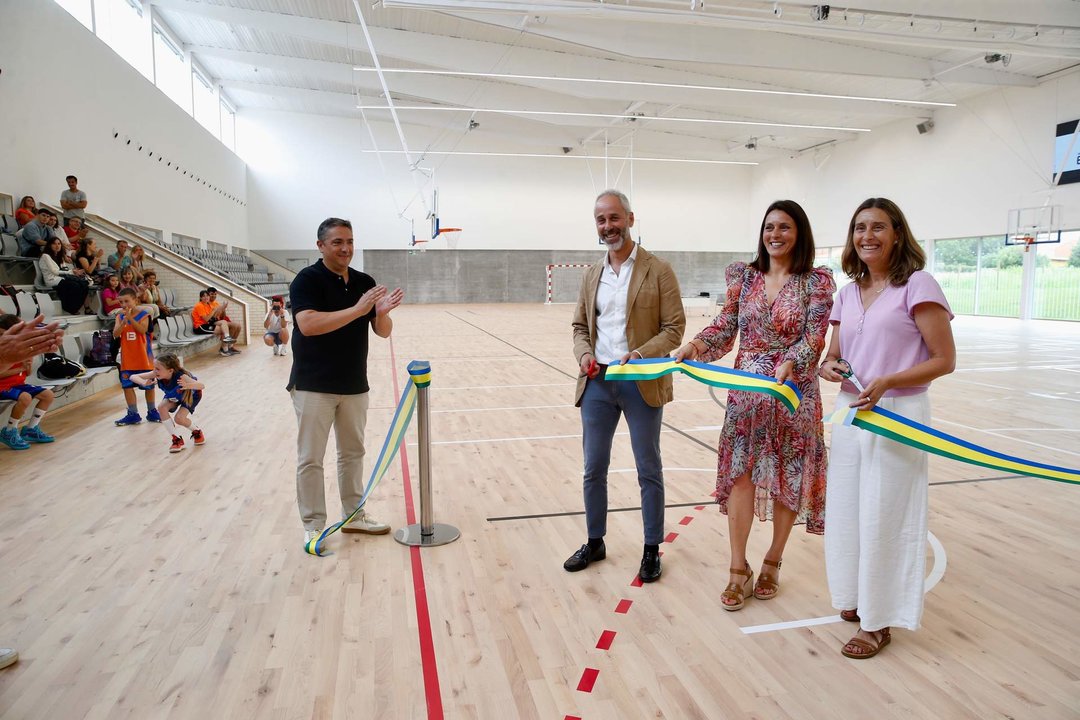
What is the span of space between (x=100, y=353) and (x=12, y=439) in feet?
9.78

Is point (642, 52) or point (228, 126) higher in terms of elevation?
point (228, 126)

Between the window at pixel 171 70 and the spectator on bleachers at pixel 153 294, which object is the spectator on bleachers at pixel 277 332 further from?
the window at pixel 171 70

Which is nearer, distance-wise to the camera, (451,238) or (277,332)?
(277,332)

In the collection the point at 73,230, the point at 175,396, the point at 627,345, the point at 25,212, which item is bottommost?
the point at 175,396

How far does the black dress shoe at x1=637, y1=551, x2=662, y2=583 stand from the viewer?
3127mm

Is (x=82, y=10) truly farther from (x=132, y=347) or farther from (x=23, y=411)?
(x=23, y=411)

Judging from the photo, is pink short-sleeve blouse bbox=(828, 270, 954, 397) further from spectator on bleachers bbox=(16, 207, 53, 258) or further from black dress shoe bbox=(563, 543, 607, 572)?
spectator on bleachers bbox=(16, 207, 53, 258)

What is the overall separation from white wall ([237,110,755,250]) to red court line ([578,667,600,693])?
26142 millimetres

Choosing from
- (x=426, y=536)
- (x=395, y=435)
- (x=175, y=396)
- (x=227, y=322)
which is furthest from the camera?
(x=227, y=322)

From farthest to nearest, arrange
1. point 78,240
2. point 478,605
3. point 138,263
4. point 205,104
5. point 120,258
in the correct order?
point 205,104 → point 138,263 → point 120,258 → point 78,240 → point 478,605

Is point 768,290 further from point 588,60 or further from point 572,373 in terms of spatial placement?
point 588,60

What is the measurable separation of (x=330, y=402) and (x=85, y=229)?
35.8 ft

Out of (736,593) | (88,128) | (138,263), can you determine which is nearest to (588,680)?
(736,593)

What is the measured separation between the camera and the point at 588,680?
7.77 feet
